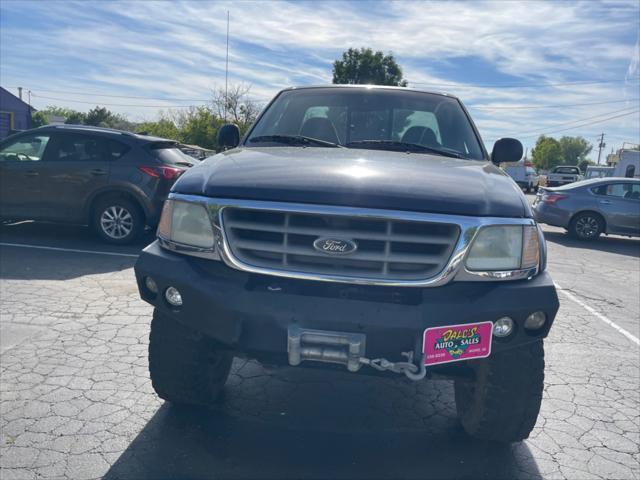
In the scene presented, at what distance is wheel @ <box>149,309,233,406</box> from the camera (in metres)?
2.81

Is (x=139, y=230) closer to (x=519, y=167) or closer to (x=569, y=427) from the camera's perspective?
(x=569, y=427)

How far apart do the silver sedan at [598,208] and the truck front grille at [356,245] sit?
10.7 meters

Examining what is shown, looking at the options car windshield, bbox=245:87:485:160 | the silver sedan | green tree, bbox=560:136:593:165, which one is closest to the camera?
car windshield, bbox=245:87:485:160

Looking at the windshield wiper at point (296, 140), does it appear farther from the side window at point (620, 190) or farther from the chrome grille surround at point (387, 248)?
the side window at point (620, 190)

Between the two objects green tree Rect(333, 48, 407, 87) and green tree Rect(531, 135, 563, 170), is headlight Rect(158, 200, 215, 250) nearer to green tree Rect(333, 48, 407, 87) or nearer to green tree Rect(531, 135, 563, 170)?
green tree Rect(333, 48, 407, 87)

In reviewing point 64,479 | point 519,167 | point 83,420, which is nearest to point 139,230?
point 83,420

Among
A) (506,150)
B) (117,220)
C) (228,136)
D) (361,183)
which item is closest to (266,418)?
(361,183)

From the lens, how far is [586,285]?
7.32 metres

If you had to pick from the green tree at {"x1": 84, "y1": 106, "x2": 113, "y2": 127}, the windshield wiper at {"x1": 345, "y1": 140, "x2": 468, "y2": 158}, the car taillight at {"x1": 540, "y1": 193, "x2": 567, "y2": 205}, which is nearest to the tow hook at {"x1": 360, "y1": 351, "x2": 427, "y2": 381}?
the windshield wiper at {"x1": 345, "y1": 140, "x2": 468, "y2": 158}

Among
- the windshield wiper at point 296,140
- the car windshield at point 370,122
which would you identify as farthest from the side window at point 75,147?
the windshield wiper at point 296,140

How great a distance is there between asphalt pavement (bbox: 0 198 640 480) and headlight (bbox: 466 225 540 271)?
31.9 inches

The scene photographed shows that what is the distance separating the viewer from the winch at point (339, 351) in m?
2.27

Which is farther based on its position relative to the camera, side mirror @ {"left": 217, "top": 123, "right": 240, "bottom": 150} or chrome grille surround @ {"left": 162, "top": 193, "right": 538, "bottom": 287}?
side mirror @ {"left": 217, "top": 123, "right": 240, "bottom": 150}

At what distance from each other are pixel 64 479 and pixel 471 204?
2.26 metres
